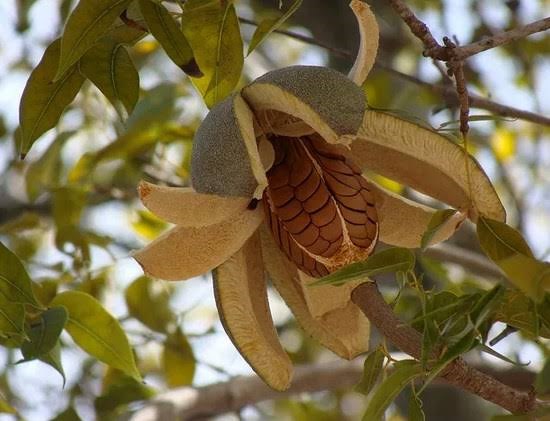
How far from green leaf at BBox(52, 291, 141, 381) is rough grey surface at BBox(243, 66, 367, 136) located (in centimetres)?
41

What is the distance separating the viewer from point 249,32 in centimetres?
229

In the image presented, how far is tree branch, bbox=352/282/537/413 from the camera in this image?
814mm

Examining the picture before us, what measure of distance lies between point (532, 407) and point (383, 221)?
0.23 m

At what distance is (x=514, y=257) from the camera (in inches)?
29.2

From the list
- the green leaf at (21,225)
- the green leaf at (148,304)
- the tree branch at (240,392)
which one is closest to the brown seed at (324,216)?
the tree branch at (240,392)

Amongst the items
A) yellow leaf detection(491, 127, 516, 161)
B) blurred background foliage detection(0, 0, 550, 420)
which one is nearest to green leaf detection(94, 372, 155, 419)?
blurred background foliage detection(0, 0, 550, 420)

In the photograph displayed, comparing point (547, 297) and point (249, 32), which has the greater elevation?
point (249, 32)

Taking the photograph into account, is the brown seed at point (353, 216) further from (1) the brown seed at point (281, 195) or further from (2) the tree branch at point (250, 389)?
(2) the tree branch at point (250, 389)

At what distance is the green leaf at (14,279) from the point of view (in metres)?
1.06

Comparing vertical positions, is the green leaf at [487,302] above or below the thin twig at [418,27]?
below

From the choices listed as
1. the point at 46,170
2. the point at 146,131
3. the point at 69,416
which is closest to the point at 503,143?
the point at 146,131

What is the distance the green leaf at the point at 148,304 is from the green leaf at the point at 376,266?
2.71 ft

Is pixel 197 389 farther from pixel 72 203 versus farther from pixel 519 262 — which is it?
pixel 519 262

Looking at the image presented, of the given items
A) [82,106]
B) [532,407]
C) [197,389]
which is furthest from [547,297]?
[82,106]
